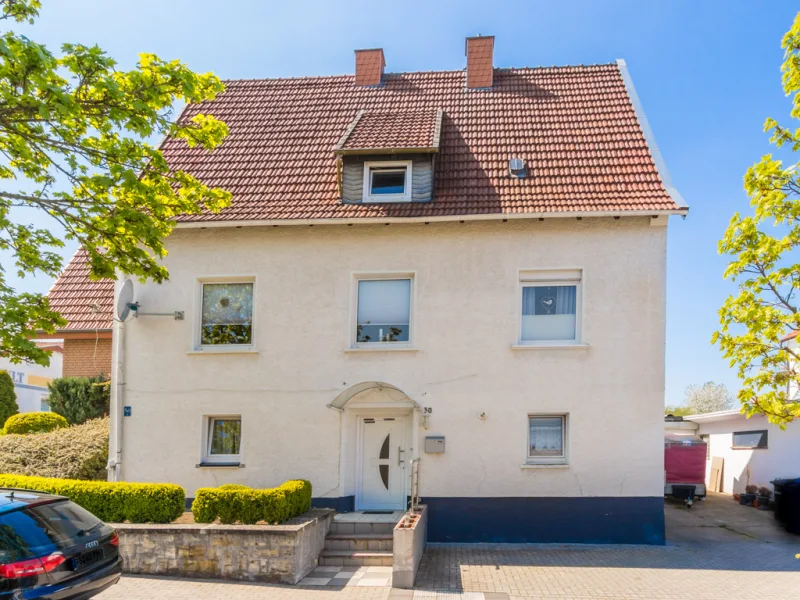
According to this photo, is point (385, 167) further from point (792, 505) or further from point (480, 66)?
point (792, 505)

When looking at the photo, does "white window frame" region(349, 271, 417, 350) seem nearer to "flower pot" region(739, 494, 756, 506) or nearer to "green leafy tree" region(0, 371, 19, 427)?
"flower pot" region(739, 494, 756, 506)

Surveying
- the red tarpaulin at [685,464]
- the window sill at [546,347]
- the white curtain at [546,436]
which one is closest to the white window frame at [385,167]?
the window sill at [546,347]

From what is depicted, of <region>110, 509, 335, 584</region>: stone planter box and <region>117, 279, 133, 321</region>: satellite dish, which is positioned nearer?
<region>110, 509, 335, 584</region>: stone planter box

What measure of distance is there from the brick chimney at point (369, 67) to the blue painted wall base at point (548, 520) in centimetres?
1063

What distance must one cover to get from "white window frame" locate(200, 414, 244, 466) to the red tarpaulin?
1144cm

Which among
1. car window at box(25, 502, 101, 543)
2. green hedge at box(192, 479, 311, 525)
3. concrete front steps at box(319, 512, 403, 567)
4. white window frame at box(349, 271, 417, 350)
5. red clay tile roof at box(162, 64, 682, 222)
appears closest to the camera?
car window at box(25, 502, 101, 543)

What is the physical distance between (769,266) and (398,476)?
8.53 metres

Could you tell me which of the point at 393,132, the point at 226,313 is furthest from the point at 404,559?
the point at 393,132

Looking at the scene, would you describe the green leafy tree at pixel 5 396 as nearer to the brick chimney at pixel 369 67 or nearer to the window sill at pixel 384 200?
the brick chimney at pixel 369 67

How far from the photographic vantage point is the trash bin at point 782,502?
15.0 meters

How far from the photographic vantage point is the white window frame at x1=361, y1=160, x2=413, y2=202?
47.5 ft


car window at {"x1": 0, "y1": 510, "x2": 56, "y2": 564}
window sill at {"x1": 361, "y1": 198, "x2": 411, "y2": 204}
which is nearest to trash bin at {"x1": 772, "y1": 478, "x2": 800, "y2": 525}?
window sill at {"x1": 361, "y1": 198, "x2": 411, "y2": 204}

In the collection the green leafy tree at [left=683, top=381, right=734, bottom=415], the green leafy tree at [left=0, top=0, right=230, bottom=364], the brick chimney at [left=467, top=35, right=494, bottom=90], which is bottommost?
the green leafy tree at [left=683, top=381, right=734, bottom=415]

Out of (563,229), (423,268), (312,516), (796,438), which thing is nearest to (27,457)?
(312,516)
